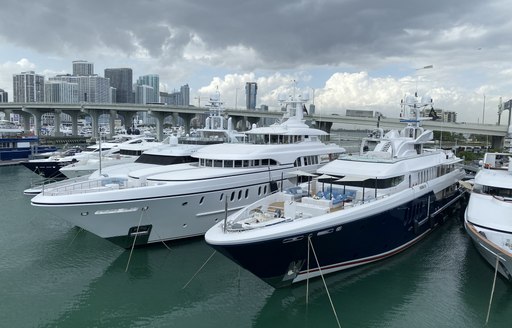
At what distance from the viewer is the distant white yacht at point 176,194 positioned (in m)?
18.3

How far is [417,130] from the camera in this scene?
89.8ft

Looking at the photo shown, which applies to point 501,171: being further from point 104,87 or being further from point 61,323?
point 104,87

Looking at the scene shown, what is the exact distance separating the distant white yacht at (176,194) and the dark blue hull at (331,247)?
107 inches

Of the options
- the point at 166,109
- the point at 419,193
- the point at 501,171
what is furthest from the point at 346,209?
the point at 166,109

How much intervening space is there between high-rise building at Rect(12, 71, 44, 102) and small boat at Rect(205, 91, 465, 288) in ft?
654

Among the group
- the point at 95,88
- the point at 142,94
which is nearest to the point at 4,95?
the point at 95,88

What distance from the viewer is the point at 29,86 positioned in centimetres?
19000

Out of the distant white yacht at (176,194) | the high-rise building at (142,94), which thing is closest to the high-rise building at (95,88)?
the high-rise building at (142,94)

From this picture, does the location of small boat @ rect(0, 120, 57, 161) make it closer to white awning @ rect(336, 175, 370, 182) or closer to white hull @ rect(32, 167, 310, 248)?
white hull @ rect(32, 167, 310, 248)

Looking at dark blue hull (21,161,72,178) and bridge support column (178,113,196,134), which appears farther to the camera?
bridge support column (178,113,196,134)

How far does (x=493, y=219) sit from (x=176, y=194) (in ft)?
45.6

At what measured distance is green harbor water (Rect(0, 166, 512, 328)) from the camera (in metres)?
14.0

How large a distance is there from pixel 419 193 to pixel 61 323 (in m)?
16.3

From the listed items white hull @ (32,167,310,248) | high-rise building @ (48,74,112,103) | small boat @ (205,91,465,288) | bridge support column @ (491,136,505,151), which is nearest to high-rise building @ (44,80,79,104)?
high-rise building @ (48,74,112,103)
